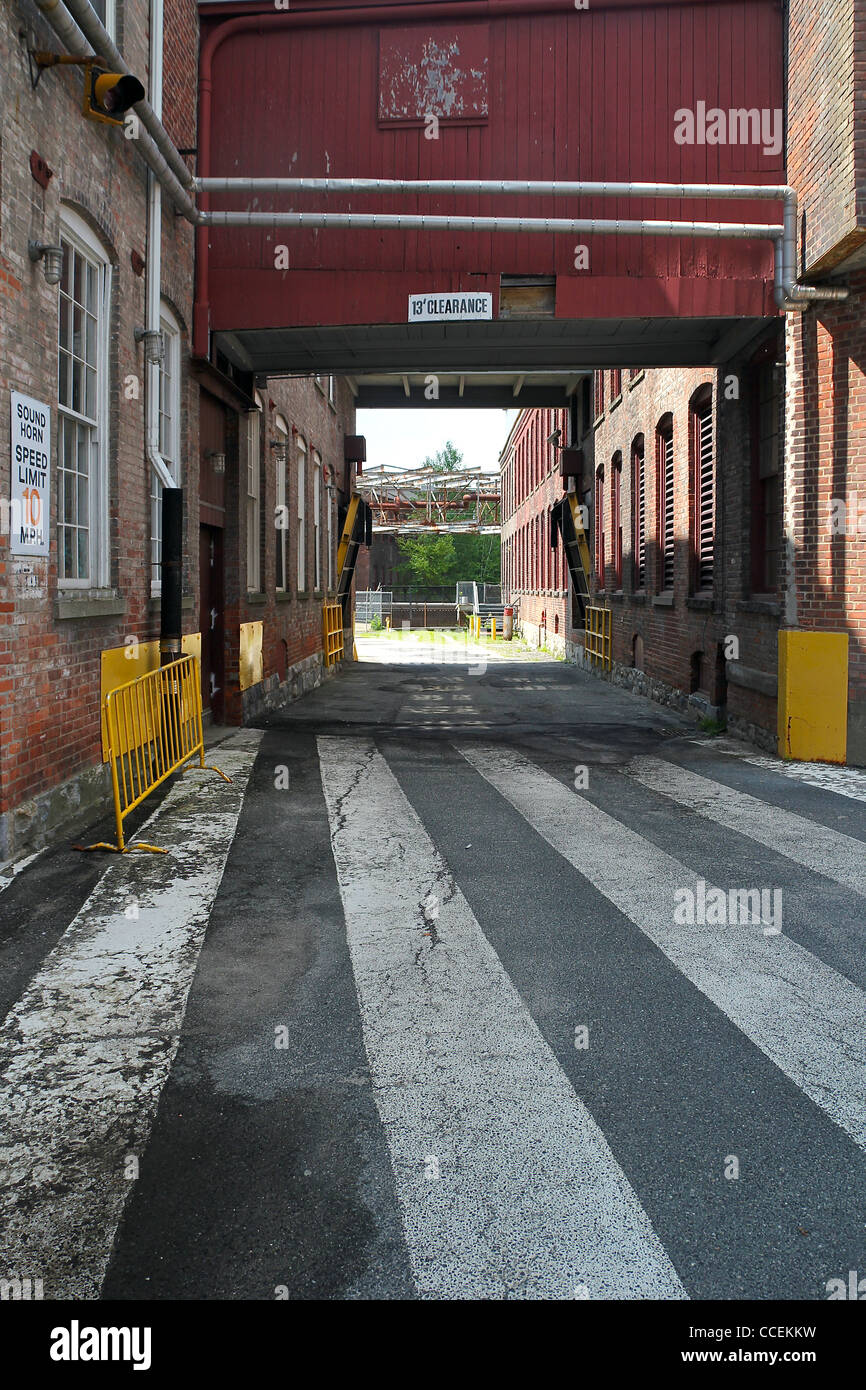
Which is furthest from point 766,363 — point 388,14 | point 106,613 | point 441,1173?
point 441,1173

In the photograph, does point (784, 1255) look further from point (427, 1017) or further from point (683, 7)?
point (683, 7)

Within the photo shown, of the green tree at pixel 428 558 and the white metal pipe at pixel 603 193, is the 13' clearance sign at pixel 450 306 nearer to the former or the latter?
the white metal pipe at pixel 603 193

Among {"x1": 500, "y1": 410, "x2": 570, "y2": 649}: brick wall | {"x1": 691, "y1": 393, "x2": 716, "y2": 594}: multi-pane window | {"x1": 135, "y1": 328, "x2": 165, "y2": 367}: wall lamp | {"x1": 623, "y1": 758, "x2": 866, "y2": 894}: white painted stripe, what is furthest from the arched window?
{"x1": 500, "y1": 410, "x2": 570, "y2": 649}: brick wall

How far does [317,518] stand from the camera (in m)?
21.3

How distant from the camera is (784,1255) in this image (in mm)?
2672

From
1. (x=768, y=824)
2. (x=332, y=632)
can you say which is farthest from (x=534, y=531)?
(x=768, y=824)

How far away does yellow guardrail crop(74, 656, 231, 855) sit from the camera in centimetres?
708

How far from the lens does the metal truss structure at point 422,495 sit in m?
50.4

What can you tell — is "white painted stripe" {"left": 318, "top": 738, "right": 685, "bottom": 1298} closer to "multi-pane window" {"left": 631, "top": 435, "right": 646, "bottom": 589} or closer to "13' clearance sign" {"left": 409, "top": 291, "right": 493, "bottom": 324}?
"13' clearance sign" {"left": 409, "top": 291, "right": 493, "bottom": 324}

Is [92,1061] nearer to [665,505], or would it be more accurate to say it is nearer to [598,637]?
[665,505]

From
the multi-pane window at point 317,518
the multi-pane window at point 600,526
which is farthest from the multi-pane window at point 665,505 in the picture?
the multi-pane window at point 317,518

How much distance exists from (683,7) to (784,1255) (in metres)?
12.4

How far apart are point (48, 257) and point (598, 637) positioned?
56.8 feet

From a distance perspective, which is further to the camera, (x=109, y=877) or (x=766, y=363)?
(x=766, y=363)
